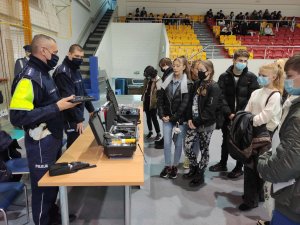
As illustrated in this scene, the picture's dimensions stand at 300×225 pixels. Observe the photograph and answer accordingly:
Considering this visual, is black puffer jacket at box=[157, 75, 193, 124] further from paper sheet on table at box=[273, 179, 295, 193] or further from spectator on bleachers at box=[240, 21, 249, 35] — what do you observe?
spectator on bleachers at box=[240, 21, 249, 35]

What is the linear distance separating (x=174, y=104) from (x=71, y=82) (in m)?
1.12

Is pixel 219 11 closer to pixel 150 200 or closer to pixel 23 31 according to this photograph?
pixel 23 31

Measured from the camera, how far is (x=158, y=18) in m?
11.4

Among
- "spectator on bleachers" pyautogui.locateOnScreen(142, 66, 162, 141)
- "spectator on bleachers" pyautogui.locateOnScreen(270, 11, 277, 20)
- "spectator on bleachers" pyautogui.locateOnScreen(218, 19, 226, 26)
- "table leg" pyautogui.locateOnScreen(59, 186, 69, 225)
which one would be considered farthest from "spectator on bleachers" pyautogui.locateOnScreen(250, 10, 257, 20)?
"table leg" pyautogui.locateOnScreen(59, 186, 69, 225)

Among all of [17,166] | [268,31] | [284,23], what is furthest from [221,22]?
[17,166]

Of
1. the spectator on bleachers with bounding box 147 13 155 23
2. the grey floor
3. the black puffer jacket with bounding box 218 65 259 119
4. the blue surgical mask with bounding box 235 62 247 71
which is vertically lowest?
the grey floor

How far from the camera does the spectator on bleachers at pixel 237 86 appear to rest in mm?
2795

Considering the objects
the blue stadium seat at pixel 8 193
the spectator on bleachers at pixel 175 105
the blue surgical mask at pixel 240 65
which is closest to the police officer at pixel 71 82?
the blue stadium seat at pixel 8 193

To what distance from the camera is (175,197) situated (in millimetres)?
2621

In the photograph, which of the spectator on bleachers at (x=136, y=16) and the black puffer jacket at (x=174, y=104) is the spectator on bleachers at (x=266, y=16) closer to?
the spectator on bleachers at (x=136, y=16)

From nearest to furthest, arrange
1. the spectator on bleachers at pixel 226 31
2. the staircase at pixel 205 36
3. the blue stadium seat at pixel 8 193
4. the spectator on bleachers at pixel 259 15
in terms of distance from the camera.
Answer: the blue stadium seat at pixel 8 193 → the staircase at pixel 205 36 → the spectator on bleachers at pixel 226 31 → the spectator on bleachers at pixel 259 15

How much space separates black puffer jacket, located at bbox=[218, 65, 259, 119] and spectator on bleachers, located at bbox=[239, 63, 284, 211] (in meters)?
0.39

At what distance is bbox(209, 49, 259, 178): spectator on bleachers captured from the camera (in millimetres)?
2795

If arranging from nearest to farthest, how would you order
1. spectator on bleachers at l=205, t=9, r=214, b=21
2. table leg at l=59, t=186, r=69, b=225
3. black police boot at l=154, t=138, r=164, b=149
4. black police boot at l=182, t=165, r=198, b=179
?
1. table leg at l=59, t=186, r=69, b=225
2. black police boot at l=182, t=165, r=198, b=179
3. black police boot at l=154, t=138, r=164, b=149
4. spectator on bleachers at l=205, t=9, r=214, b=21
